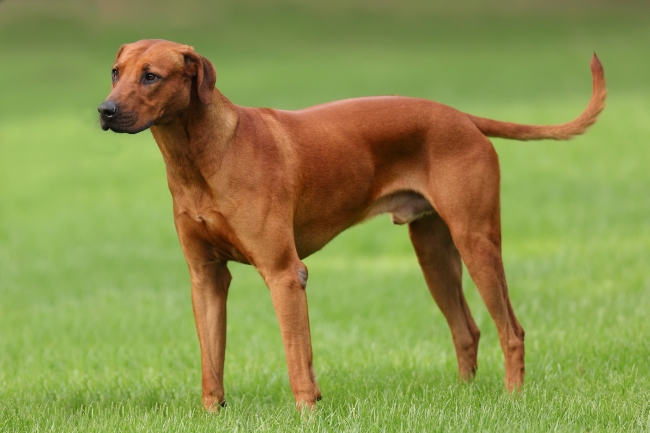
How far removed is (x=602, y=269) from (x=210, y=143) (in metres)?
6.57

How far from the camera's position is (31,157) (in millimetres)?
20859

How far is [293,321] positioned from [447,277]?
1.62 metres

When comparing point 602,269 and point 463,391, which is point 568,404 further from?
point 602,269

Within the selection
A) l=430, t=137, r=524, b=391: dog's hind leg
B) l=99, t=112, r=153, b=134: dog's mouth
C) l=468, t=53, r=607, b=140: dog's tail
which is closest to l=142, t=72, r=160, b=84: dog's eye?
l=99, t=112, r=153, b=134: dog's mouth

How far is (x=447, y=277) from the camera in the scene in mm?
6480

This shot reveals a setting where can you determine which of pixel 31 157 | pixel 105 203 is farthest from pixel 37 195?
pixel 31 157

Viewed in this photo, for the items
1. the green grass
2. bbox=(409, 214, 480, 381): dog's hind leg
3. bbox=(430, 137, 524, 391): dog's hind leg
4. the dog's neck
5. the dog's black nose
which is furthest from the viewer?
bbox=(409, 214, 480, 381): dog's hind leg

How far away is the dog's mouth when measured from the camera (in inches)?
185

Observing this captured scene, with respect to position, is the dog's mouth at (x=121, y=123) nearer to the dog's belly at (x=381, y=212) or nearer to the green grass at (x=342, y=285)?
the dog's belly at (x=381, y=212)

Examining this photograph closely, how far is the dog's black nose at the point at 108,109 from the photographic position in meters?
4.68

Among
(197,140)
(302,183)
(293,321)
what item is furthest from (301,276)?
(197,140)

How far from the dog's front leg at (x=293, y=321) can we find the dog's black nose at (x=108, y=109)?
46.2 inches

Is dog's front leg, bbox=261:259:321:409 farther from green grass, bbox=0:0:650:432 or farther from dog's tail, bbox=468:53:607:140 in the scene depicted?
dog's tail, bbox=468:53:607:140

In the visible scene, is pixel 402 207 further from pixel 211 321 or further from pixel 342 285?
pixel 342 285
